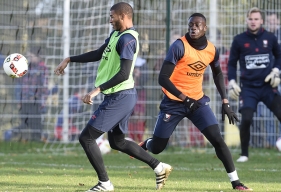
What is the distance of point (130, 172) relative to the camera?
10750 millimetres

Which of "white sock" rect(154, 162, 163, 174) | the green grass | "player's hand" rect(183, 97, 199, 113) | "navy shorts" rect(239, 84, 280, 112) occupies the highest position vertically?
"player's hand" rect(183, 97, 199, 113)

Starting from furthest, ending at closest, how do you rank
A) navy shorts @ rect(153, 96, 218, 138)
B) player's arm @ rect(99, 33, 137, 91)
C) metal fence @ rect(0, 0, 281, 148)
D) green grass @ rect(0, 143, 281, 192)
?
1. metal fence @ rect(0, 0, 281, 148)
2. green grass @ rect(0, 143, 281, 192)
3. navy shorts @ rect(153, 96, 218, 138)
4. player's arm @ rect(99, 33, 137, 91)

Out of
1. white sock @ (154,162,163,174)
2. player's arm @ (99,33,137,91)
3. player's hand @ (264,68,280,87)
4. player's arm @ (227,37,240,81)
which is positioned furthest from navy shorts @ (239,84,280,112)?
player's arm @ (99,33,137,91)

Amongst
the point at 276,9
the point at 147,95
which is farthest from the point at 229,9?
the point at 147,95

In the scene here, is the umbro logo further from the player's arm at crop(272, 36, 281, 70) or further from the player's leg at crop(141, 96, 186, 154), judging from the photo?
the player's arm at crop(272, 36, 281, 70)

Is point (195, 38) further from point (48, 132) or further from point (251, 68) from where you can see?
point (48, 132)

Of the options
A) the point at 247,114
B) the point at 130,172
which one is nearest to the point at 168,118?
the point at 130,172

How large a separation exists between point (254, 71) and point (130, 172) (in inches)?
118

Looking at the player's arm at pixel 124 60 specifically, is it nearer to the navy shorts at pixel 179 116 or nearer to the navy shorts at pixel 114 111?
the navy shorts at pixel 114 111

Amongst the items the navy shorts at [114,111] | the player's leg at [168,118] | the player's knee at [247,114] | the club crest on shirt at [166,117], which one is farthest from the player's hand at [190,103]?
the player's knee at [247,114]

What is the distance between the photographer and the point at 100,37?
15.3 meters

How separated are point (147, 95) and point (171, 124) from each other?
22.0ft

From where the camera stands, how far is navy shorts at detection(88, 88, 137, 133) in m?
8.12

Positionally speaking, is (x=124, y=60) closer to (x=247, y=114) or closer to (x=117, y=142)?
(x=117, y=142)
